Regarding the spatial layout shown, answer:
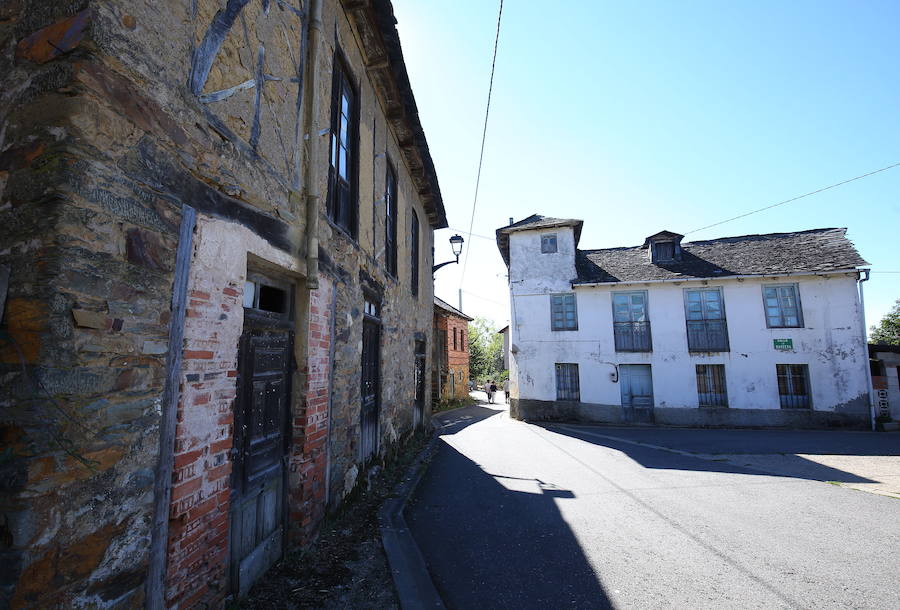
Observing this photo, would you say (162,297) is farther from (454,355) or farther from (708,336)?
(454,355)

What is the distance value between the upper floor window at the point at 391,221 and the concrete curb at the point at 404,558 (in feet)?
13.0

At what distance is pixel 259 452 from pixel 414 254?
6941 mm

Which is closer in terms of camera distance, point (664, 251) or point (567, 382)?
point (567, 382)

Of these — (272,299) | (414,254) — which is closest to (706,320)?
(414,254)

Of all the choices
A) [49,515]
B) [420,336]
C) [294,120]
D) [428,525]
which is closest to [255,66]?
[294,120]

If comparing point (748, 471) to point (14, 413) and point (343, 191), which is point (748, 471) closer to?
point (343, 191)

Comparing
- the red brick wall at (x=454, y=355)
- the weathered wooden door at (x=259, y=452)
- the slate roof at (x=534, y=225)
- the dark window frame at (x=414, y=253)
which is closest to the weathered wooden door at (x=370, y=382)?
the weathered wooden door at (x=259, y=452)

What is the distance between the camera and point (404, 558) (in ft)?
12.0

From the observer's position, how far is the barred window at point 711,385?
13.6m

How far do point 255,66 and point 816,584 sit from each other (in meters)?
6.40

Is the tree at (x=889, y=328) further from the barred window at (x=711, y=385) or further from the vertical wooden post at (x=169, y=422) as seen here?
the vertical wooden post at (x=169, y=422)

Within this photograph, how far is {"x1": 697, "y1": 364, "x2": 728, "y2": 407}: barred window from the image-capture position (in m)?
13.6

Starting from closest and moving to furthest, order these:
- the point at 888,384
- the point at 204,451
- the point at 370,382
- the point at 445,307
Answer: the point at 204,451 < the point at 370,382 < the point at 888,384 < the point at 445,307

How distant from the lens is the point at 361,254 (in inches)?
209
